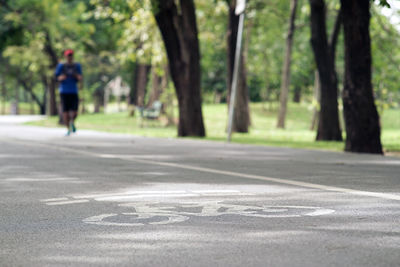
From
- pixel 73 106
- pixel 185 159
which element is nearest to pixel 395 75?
pixel 73 106

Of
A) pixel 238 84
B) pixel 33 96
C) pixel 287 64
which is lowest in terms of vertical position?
pixel 33 96

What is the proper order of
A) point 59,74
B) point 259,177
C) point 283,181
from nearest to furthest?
point 283,181 → point 259,177 → point 59,74

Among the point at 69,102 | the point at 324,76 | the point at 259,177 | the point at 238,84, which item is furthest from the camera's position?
the point at 238,84

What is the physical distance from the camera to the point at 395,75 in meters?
34.6

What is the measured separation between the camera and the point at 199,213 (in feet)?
23.0

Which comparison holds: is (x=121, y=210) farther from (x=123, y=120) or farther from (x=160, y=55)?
(x=123, y=120)

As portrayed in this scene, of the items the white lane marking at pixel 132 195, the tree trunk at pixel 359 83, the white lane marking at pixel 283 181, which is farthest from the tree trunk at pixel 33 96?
the white lane marking at pixel 132 195

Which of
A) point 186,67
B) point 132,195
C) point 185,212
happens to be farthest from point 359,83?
point 185,212

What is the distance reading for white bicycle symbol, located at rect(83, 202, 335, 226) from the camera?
662 centimetres

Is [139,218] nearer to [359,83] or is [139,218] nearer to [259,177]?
[259,177]

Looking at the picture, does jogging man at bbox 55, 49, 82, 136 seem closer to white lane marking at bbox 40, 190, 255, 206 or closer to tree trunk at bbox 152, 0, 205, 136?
tree trunk at bbox 152, 0, 205, 136

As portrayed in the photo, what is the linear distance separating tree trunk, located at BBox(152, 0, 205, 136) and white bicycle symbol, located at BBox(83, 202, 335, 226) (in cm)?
1636

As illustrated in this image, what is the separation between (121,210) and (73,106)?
1330cm

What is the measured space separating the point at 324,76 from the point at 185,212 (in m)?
17.7
